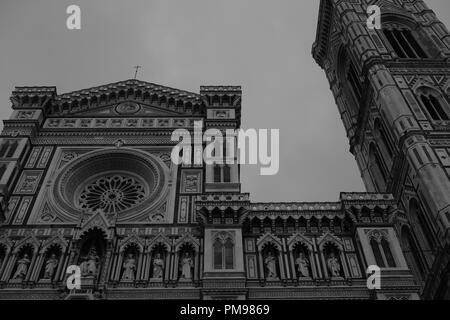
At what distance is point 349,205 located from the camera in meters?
19.5

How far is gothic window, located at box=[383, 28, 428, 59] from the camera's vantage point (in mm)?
30859

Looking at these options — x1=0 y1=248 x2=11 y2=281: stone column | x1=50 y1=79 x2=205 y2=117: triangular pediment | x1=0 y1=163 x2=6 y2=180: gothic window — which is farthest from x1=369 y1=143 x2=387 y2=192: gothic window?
x1=0 y1=248 x2=11 y2=281: stone column

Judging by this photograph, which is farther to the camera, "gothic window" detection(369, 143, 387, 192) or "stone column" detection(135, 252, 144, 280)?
"gothic window" detection(369, 143, 387, 192)

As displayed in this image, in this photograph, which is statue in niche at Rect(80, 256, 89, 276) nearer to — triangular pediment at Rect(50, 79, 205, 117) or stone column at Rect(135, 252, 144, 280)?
stone column at Rect(135, 252, 144, 280)

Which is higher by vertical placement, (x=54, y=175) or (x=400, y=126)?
(x=400, y=126)

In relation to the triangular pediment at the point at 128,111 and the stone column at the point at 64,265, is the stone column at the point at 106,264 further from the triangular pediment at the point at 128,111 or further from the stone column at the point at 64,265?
the triangular pediment at the point at 128,111

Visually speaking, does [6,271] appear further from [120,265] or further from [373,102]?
[373,102]

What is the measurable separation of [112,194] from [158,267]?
186 inches

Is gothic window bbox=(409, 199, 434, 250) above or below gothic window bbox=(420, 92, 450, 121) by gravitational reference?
below

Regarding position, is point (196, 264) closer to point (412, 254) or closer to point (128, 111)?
point (128, 111)

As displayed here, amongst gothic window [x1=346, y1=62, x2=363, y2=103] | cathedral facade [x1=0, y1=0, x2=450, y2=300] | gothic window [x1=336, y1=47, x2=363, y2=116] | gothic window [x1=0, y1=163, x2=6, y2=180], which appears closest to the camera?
cathedral facade [x1=0, y1=0, x2=450, y2=300]

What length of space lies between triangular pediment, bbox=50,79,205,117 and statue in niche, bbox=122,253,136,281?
8620 mm

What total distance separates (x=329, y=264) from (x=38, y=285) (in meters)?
9.00
